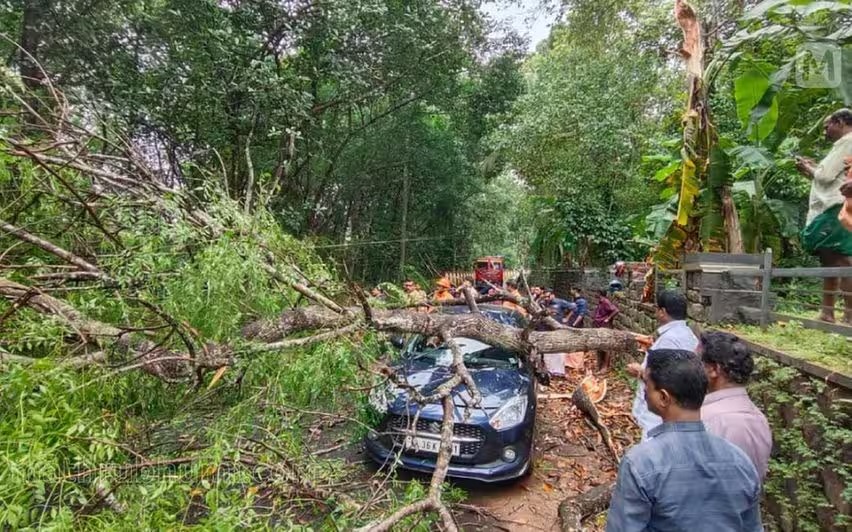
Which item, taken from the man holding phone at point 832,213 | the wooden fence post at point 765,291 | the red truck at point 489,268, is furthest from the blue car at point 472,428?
the red truck at point 489,268

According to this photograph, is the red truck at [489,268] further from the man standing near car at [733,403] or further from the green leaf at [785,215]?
the man standing near car at [733,403]

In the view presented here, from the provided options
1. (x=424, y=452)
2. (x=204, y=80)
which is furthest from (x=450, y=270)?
(x=424, y=452)

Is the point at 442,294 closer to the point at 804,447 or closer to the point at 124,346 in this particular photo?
the point at 124,346

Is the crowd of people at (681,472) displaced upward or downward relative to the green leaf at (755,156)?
downward

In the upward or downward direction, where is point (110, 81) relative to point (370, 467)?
upward

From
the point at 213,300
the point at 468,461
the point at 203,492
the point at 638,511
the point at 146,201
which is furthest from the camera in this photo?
the point at 468,461

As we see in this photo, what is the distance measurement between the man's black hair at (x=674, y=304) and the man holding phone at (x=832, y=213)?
1014 millimetres

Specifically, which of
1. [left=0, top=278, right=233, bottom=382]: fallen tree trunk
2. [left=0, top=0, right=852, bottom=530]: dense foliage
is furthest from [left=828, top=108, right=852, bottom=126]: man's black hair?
[left=0, top=278, right=233, bottom=382]: fallen tree trunk

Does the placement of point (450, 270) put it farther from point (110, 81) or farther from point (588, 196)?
point (110, 81)

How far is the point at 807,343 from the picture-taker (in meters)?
A: 3.18

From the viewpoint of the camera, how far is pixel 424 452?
13.3 ft

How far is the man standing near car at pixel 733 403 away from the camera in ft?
6.43

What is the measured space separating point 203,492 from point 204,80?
19.7 ft

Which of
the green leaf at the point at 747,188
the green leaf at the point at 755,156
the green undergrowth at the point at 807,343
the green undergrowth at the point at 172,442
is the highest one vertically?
the green leaf at the point at 755,156
